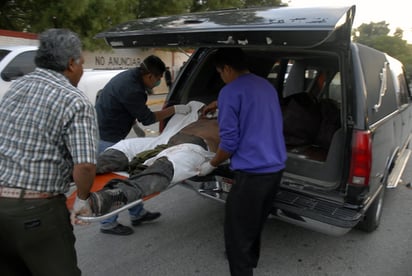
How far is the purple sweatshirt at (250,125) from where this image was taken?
96.7 inches

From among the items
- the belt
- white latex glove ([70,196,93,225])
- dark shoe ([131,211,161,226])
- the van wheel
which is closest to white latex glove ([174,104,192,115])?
dark shoe ([131,211,161,226])

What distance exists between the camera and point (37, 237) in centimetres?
186

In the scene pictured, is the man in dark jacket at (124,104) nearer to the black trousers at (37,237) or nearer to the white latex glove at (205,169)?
the white latex glove at (205,169)

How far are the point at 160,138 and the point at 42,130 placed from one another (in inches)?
82.6

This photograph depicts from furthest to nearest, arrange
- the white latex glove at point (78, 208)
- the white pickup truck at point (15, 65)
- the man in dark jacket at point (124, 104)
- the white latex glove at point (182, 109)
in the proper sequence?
the white pickup truck at point (15, 65), the white latex glove at point (182, 109), the man in dark jacket at point (124, 104), the white latex glove at point (78, 208)

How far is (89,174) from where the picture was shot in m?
1.87

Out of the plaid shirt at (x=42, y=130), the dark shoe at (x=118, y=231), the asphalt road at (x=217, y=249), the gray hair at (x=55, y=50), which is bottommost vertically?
the asphalt road at (x=217, y=249)

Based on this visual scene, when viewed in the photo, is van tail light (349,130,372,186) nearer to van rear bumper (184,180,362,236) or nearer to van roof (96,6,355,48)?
van rear bumper (184,180,362,236)

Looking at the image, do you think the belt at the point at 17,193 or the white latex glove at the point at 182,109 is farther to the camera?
the white latex glove at the point at 182,109

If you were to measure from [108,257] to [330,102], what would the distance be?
2742mm

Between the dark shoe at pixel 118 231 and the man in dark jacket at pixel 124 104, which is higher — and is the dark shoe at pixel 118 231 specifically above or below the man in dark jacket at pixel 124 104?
below

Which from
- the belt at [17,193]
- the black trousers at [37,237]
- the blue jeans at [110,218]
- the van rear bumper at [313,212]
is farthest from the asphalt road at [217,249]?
the belt at [17,193]

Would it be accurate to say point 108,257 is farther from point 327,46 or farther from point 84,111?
point 327,46

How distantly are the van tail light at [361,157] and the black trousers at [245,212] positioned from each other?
2.14 ft
